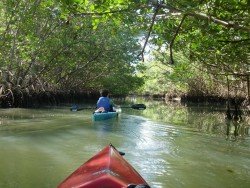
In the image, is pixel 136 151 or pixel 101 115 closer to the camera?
pixel 136 151

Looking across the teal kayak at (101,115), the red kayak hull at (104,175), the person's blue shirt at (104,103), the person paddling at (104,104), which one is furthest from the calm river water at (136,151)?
the red kayak hull at (104,175)

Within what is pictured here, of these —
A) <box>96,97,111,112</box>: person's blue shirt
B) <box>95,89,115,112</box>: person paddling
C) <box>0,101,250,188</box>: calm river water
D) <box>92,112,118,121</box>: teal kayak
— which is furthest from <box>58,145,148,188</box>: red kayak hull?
<box>96,97,111,112</box>: person's blue shirt

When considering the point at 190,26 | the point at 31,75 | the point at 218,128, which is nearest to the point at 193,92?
the point at 31,75

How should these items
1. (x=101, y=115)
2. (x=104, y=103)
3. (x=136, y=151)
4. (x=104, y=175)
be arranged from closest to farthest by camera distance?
(x=104, y=175), (x=136, y=151), (x=101, y=115), (x=104, y=103)

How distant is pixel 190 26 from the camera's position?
25.5 ft

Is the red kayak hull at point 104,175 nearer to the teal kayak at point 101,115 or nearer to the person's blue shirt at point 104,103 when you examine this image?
the teal kayak at point 101,115

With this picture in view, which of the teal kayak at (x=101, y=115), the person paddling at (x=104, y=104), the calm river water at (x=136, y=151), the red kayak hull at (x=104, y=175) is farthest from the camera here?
the person paddling at (x=104, y=104)

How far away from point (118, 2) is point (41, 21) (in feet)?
38.7

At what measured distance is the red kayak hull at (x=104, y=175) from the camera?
3639 mm

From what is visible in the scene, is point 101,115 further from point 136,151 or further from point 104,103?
point 136,151

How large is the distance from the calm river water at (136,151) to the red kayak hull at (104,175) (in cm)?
110

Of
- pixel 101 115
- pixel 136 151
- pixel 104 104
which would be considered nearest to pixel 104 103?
pixel 104 104

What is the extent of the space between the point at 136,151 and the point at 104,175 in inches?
176

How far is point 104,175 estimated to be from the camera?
3734 millimetres
